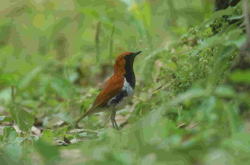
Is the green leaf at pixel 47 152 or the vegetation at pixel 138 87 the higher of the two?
the green leaf at pixel 47 152

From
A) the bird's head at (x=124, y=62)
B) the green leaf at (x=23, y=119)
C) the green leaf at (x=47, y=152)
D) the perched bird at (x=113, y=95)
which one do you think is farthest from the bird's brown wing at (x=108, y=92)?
the green leaf at (x=47, y=152)

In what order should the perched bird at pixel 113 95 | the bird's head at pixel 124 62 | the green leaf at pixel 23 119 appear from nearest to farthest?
the green leaf at pixel 23 119, the perched bird at pixel 113 95, the bird's head at pixel 124 62

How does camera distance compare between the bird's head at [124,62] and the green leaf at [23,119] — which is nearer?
the green leaf at [23,119]

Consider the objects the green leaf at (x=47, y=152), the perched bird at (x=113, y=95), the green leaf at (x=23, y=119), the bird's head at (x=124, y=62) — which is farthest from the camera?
the bird's head at (x=124, y=62)

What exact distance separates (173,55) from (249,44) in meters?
2.28

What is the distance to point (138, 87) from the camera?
6660mm

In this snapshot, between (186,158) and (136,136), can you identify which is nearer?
(186,158)

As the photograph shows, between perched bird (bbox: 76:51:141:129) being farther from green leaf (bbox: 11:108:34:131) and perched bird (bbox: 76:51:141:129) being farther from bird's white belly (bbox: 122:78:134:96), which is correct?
green leaf (bbox: 11:108:34:131)

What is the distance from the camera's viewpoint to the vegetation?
2.47 metres

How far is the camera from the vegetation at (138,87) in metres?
2.47

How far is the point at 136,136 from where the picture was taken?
2654mm

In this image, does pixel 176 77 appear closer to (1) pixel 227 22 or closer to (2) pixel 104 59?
(1) pixel 227 22

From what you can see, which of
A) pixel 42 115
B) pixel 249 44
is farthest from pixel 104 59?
pixel 249 44

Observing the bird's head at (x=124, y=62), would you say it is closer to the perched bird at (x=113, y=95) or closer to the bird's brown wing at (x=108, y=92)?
the perched bird at (x=113, y=95)
